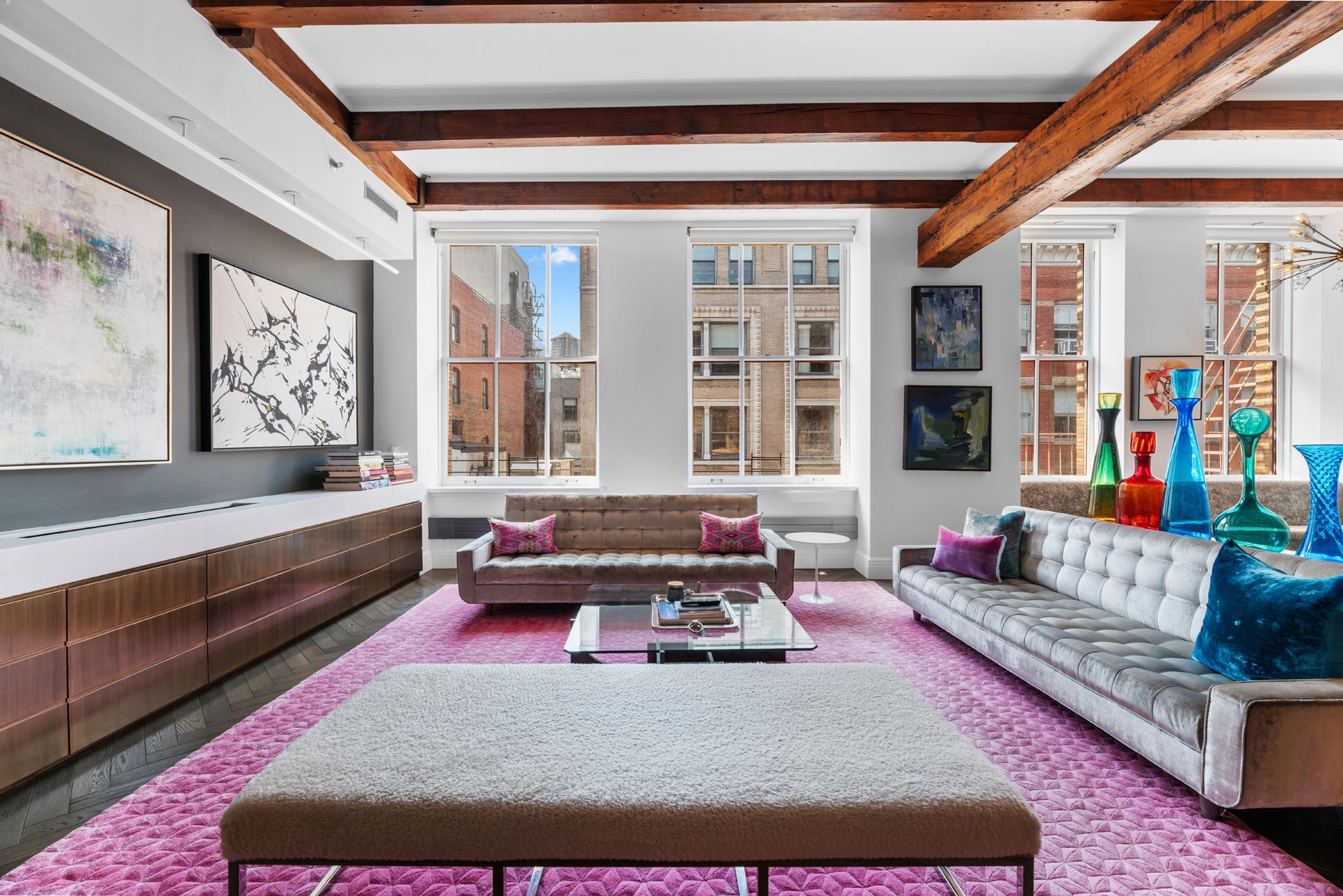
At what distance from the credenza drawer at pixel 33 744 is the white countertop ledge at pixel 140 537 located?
1.56 feet

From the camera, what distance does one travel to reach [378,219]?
4.59 meters

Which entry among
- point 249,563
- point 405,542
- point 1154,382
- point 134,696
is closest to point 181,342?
point 249,563

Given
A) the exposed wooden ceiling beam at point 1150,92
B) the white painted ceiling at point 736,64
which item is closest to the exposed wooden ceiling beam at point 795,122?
the white painted ceiling at point 736,64

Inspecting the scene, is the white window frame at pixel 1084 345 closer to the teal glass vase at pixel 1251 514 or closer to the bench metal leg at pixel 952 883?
Result: the teal glass vase at pixel 1251 514

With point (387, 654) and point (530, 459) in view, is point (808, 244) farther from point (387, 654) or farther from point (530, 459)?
point (387, 654)

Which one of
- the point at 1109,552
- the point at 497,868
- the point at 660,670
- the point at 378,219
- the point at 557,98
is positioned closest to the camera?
the point at 497,868

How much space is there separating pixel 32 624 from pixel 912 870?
309cm

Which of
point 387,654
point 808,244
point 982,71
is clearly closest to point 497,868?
point 387,654

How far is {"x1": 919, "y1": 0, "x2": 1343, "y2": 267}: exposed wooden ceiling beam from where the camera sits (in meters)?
2.21

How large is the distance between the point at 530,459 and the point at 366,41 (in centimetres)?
359

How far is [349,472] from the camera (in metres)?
4.58

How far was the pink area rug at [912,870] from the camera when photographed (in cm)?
168

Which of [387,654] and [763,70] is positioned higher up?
[763,70]

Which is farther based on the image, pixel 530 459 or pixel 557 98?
pixel 530 459
